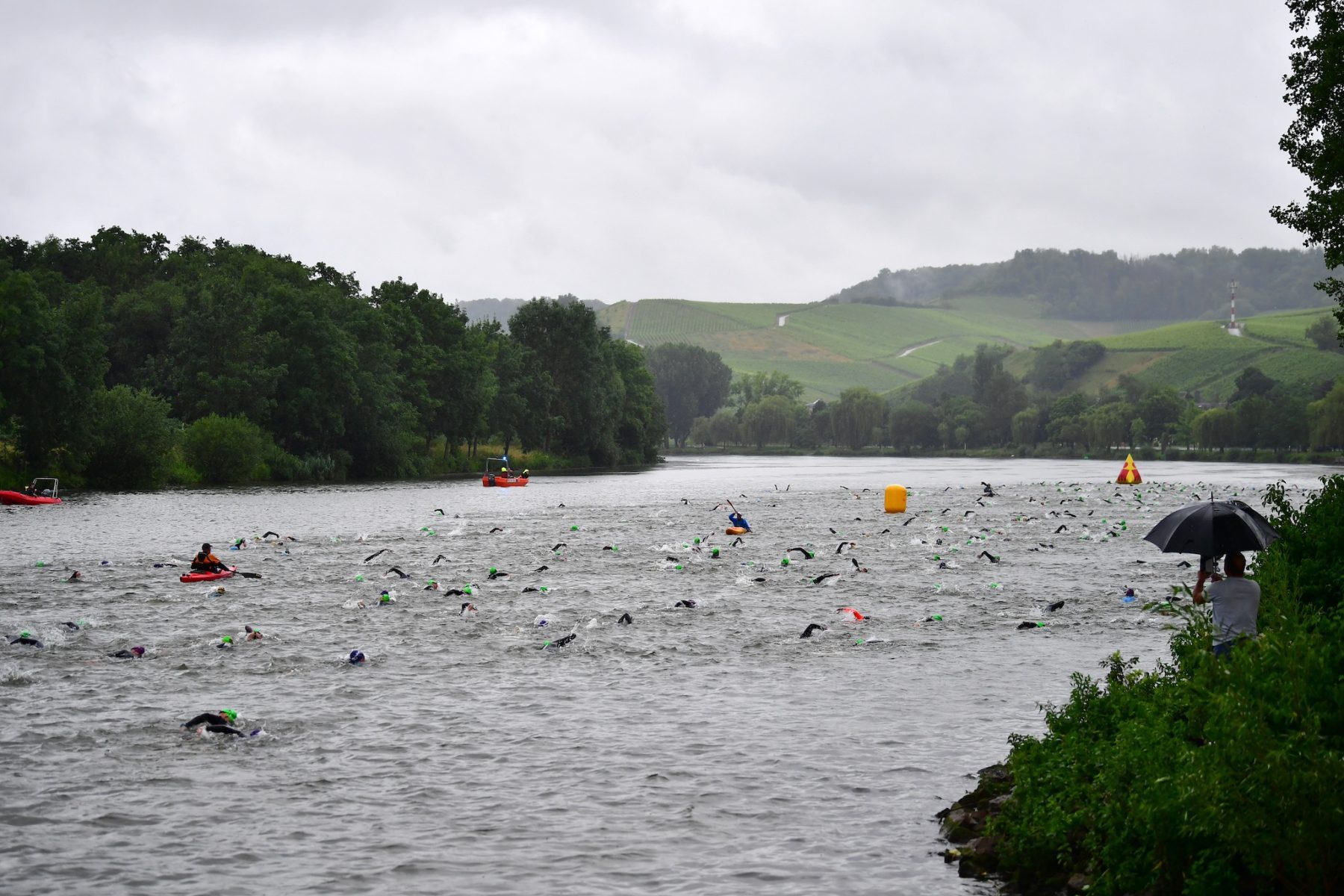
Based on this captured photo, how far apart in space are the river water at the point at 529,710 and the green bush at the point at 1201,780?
4.08ft

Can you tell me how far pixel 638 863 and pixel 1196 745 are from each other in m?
5.49

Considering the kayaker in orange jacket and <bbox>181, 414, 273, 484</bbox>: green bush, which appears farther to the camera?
<bbox>181, 414, 273, 484</bbox>: green bush

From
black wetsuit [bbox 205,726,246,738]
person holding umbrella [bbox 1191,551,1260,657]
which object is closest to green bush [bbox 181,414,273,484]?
black wetsuit [bbox 205,726,246,738]

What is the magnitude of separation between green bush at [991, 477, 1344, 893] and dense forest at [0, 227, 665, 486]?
7916 centimetres

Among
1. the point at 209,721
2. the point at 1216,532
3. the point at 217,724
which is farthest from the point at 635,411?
the point at 217,724

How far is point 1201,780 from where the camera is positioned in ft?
30.6

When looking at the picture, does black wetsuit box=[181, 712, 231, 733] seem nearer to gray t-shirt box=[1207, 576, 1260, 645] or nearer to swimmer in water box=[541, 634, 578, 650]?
swimmer in water box=[541, 634, 578, 650]

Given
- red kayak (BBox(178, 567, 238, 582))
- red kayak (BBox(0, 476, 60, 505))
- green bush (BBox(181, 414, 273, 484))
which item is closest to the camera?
red kayak (BBox(178, 567, 238, 582))

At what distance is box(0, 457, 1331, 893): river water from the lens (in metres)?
12.6

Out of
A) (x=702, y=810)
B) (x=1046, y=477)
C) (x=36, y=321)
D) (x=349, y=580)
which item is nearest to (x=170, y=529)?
(x=349, y=580)

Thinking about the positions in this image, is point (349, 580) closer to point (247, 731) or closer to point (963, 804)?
point (247, 731)

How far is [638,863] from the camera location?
12414 mm

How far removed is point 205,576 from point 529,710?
1955 cm

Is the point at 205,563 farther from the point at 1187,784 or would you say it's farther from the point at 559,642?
the point at 1187,784
